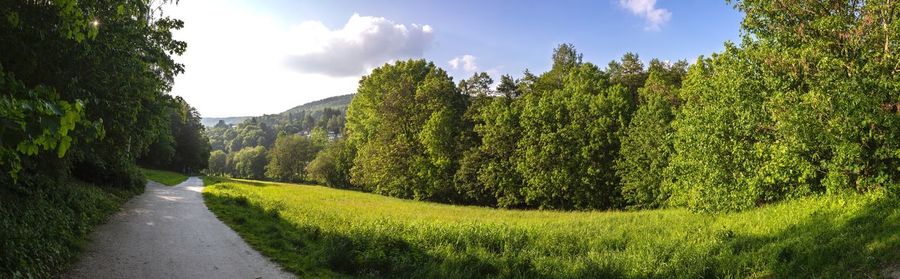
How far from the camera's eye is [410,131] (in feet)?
181

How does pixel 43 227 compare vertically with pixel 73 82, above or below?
below

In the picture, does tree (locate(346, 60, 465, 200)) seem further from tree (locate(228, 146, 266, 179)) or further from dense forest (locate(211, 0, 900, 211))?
tree (locate(228, 146, 266, 179))

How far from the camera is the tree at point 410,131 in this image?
166 ft

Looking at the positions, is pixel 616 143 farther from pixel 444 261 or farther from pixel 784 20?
pixel 444 261

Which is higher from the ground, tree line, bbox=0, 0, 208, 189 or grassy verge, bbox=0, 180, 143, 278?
tree line, bbox=0, 0, 208, 189

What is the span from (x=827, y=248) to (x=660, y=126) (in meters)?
24.8

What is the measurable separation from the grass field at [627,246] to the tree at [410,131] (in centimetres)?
3135

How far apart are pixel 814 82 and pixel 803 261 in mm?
8494

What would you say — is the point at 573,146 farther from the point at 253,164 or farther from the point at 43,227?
the point at 253,164

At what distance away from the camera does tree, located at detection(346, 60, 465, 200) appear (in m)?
50.5

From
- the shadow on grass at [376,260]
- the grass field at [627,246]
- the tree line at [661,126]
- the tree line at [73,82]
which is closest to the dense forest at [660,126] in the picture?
the tree line at [661,126]

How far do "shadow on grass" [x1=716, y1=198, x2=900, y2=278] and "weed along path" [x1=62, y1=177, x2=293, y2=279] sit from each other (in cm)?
1227

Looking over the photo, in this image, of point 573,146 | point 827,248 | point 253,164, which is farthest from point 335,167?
point 253,164

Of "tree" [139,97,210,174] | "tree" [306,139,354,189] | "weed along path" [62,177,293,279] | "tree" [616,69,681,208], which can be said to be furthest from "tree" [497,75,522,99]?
"tree" [139,97,210,174]
